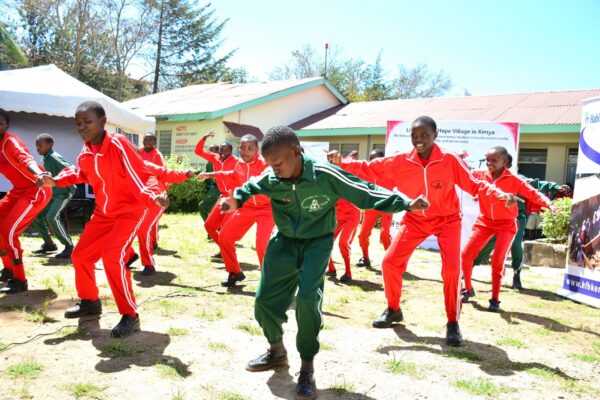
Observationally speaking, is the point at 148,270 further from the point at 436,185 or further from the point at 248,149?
the point at 436,185

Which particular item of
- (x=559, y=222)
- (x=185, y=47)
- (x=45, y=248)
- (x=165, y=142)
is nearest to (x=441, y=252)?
(x=559, y=222)

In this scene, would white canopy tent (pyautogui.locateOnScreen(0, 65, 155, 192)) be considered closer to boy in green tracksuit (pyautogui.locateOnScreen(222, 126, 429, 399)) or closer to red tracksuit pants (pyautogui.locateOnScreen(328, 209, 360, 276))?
red tracksuit pants (pyautogui.locateOnScreen(328, 209, 360, 276))

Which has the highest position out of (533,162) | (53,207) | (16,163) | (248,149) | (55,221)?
(533,162)

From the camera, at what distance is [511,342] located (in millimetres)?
5090

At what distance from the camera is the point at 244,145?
698 cm

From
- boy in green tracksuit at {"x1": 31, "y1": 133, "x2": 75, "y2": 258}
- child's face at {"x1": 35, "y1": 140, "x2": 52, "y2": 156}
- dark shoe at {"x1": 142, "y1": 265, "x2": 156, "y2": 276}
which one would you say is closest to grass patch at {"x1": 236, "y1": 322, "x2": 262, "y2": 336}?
dark shoe at {"x1": 142, "y1": 265, "x2": 156, "y2": 276}

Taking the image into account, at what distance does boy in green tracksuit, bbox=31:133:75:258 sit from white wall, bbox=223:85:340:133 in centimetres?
1169

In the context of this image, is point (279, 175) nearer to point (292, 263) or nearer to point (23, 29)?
point (292, 263)

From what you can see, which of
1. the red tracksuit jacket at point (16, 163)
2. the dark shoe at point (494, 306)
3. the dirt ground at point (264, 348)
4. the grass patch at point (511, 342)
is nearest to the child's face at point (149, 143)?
the dirt ground at point (264, 348)

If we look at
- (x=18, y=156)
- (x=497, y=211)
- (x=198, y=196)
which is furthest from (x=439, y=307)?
(x=198, y=196)

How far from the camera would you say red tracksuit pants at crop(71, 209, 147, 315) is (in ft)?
15.2

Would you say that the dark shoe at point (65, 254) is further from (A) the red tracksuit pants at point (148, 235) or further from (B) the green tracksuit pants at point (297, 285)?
(B) the green tracksuit pants at point (297, 285)

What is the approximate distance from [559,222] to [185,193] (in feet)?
36.1

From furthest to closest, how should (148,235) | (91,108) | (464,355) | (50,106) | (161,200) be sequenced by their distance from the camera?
(50,106)
(148,235)
(91,108)
(464,355)
(161,200)
